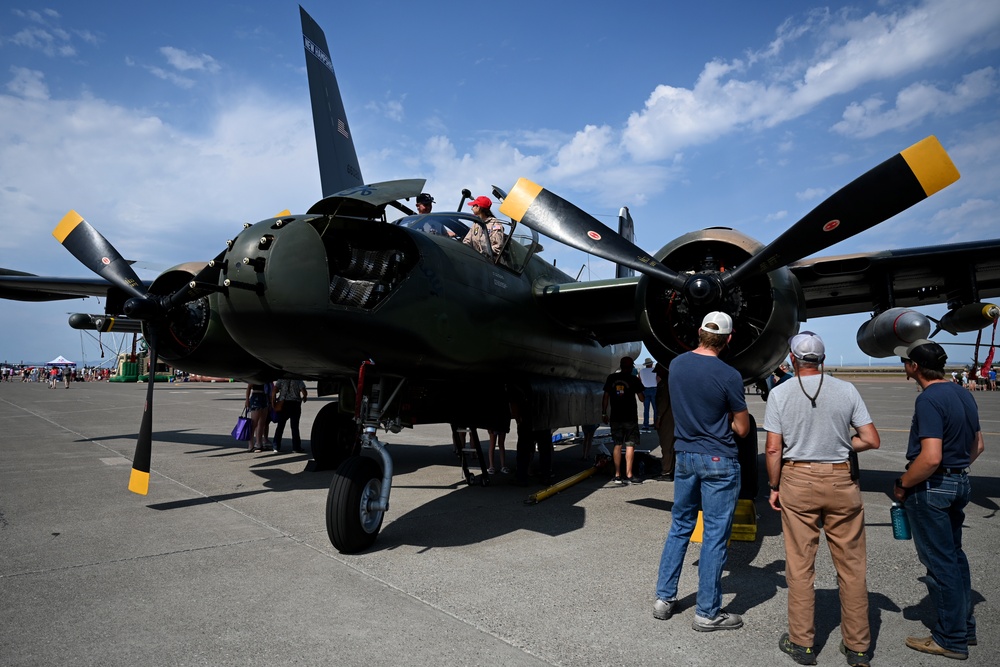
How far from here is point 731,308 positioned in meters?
6.38

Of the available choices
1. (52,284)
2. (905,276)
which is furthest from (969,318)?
(52,284)

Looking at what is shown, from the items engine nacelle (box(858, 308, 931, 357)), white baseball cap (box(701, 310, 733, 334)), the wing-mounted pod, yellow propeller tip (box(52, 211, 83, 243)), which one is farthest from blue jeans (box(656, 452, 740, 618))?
yellow propeller tip (box(52, 211, 83, 243))

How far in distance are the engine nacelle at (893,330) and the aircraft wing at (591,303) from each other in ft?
8.56

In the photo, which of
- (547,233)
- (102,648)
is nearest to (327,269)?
(547,233)

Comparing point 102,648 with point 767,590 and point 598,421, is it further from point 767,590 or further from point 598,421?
point 598,421

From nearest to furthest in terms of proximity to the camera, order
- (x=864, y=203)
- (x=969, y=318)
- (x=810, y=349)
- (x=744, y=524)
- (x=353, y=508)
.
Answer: (x=810, y=349), (x=353, y=508), (x=864, y=203), (x=744, y=524), (x=969, y=318)

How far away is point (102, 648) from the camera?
319 centimetres

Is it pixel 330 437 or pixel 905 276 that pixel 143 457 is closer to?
pixel 330 437

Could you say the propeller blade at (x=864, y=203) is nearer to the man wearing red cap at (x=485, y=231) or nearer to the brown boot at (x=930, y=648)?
the man wearing red cap at (x=485, y=231)

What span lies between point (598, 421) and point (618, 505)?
2.95 m

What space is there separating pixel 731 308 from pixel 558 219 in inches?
84.9

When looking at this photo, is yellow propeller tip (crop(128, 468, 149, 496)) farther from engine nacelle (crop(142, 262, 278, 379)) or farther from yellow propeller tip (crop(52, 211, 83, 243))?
yellow propeller tip (crop(52, 211, 83, 243))

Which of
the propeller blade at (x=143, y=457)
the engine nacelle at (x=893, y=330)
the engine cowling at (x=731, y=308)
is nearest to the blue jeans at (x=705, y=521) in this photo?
the engine cowling at (x=731, y=308)

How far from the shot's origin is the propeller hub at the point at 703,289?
561cm
